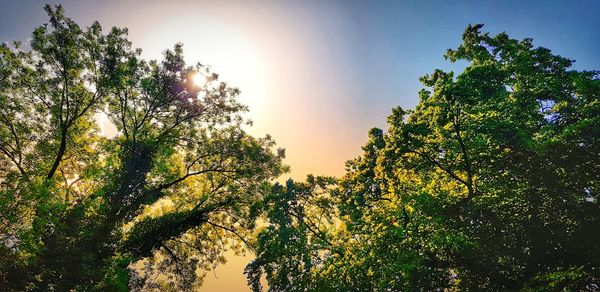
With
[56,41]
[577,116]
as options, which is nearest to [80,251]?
[56,41]

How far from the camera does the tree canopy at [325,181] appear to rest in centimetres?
Result: 1154

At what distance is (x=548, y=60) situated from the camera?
17.4 m

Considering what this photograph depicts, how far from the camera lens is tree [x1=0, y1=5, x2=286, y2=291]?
1229 cm

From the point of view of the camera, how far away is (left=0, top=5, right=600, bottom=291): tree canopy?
1154 cm

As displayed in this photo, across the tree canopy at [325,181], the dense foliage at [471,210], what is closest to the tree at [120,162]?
the tree canopy at [325,181]

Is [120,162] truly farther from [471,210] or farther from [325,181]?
[471,210]

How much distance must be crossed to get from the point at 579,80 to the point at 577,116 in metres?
2.67

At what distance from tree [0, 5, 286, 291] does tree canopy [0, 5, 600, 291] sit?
98 millimetres

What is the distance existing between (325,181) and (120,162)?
12.3 meters

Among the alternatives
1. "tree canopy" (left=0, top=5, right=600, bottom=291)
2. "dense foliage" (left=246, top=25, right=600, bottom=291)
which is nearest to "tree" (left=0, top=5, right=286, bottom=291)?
"tree canopy" (left=0, top=5, right=600, bottom=291)

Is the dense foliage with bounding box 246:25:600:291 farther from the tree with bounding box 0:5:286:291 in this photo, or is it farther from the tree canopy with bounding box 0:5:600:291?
the tree with bounding box 0:5:286:291

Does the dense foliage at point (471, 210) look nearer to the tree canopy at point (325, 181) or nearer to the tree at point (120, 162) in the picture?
the tree canopy at point (325, 181)

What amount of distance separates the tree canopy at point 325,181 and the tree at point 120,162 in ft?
0.32

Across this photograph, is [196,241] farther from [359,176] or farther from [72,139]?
[359,176]
